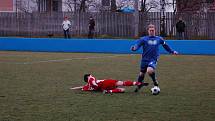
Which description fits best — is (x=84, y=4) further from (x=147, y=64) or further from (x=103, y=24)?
(x=147, y=64)

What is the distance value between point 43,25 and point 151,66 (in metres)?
31.4

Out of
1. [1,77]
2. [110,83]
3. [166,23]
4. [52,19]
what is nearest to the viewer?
[110,83]

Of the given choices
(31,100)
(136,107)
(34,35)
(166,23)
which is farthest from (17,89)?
(34,35)

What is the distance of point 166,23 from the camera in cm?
3909

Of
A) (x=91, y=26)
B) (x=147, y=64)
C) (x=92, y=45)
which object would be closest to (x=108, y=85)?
(x=147, y=64)

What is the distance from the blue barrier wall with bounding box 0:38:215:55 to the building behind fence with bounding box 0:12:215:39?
22.4 feet

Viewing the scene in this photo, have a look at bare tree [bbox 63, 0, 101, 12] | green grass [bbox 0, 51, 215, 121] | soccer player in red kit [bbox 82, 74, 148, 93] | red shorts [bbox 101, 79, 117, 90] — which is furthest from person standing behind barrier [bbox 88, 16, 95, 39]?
red shorts [bbox 101, 79, 117, 90]

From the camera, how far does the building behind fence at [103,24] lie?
3756 centimetres

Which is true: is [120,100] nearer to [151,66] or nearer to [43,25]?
[151,66]

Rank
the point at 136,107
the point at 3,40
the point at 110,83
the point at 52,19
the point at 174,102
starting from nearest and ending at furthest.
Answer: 1. the point at 136,107
2. the point at 174,102
3. the point at 110,83
4. the point at 3,40
5. the point at 52,19

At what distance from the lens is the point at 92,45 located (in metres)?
30.7

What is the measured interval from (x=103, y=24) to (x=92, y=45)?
10142 millimetres

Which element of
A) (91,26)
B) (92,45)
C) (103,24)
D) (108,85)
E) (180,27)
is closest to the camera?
(108,85)

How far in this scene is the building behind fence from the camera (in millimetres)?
37562
